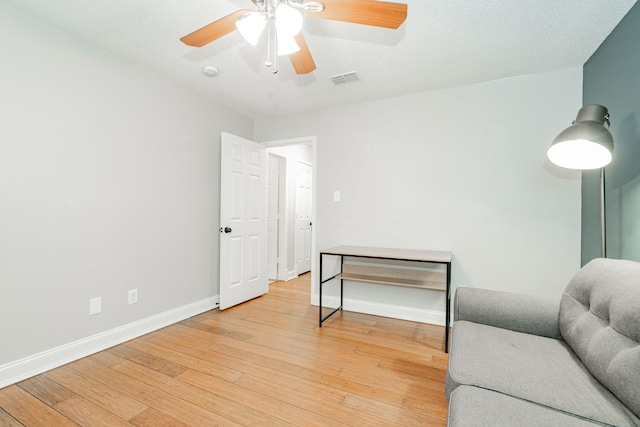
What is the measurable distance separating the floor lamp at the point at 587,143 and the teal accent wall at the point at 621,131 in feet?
0.48

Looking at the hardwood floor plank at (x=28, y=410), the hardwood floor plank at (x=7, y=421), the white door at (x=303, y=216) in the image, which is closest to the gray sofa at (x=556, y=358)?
the hardwood floor plank at (x=28, y=410)

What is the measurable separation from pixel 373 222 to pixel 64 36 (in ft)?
9.74

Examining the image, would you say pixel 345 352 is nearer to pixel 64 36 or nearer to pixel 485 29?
pixel 485 29

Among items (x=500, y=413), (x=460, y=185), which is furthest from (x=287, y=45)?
(x=460, y=185)

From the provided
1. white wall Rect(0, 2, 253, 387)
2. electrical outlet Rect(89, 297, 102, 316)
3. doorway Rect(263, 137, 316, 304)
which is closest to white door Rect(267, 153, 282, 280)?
doorway Rect(263, 137, 316, 304)

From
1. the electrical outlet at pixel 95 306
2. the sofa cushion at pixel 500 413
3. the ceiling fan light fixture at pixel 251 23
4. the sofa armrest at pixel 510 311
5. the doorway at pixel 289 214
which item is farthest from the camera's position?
the doorway at pixel 289 214

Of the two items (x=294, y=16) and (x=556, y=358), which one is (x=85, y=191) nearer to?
(x=294, y=16)

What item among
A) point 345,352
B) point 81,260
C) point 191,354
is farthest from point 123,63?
point 345,352

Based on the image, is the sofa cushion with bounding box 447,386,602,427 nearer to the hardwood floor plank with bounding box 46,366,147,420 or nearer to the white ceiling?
the hardwood floor plank with bounding box 46,366,147,420

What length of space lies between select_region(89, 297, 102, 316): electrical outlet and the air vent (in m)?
2.70

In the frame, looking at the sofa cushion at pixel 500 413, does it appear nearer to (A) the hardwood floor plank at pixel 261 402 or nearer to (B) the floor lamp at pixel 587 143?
(A) the hardwood floor plank at pixel 261 402

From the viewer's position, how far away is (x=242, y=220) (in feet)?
11.2

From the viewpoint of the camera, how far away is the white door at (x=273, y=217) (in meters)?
4.63

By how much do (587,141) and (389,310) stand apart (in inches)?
85.1
